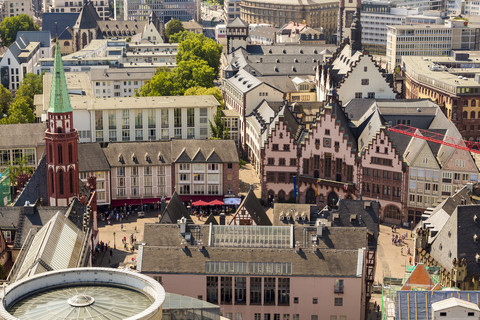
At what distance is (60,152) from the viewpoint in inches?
5925

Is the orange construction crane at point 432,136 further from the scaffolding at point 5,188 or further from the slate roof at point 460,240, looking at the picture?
the scaffolding at point 5,188

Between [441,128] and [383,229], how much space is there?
23320mm

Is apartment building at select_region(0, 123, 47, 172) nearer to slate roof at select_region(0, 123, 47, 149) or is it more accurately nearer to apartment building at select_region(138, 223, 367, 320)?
slate roof at select_region(0, 123, 47, 149)

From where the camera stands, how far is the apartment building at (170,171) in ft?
563

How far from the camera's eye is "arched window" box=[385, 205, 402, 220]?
538 ft

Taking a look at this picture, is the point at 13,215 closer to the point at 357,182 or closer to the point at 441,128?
the point at 357,182

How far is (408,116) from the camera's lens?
178625 millimetres

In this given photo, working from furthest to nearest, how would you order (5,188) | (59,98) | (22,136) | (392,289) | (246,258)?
(22,136)
(5,188)
(59,98)
(246,258)
(392,289)

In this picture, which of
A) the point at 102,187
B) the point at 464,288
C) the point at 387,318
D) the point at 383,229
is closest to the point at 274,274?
the point at 387,318

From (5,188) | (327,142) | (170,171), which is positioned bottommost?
(5,188)

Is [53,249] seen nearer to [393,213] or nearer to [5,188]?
[5,188]

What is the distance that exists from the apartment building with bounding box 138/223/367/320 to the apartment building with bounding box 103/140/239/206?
59.0m

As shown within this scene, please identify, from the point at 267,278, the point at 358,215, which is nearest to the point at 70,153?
the point at 358,215

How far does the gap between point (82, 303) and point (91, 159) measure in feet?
310
